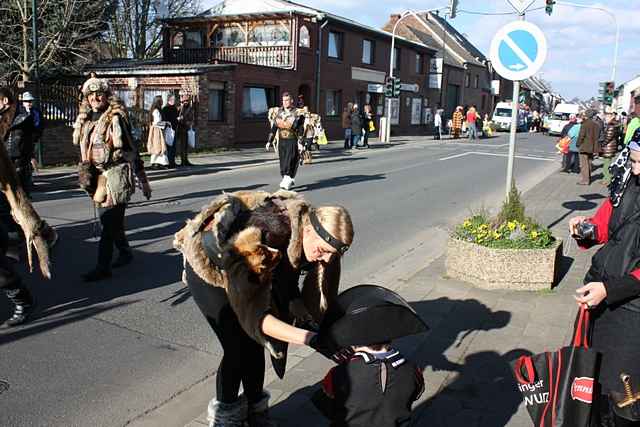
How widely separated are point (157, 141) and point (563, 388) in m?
13.9

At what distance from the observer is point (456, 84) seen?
5462 centimetres

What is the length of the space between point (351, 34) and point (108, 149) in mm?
29741

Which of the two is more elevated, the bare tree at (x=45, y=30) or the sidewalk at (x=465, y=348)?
the bare tree at (x=45, y=30)

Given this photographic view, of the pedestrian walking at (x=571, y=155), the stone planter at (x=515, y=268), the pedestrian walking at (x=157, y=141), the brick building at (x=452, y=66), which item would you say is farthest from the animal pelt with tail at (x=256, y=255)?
the brick building at (x=452, y=66)

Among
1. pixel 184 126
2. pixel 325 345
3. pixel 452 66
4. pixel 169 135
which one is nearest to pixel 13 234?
pixel 325 345

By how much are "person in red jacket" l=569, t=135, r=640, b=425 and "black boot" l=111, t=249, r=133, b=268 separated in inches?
199

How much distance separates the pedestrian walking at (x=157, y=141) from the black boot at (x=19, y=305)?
10876mm

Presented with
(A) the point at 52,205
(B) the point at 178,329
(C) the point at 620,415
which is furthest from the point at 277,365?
(A) the point at 52,205

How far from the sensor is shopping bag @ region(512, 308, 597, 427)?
9.09 ft

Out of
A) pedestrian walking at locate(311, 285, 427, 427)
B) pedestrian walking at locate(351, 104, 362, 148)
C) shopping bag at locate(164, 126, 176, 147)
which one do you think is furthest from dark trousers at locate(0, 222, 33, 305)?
pedestrian walking at locate(351, 104, 362, 148)

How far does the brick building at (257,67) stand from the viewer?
2347cm

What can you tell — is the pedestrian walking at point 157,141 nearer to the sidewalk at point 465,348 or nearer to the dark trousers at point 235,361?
the sidewalk at point 465,348

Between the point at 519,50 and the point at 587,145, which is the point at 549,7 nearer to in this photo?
the point at 587,145

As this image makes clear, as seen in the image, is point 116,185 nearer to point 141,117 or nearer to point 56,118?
point 56,118
